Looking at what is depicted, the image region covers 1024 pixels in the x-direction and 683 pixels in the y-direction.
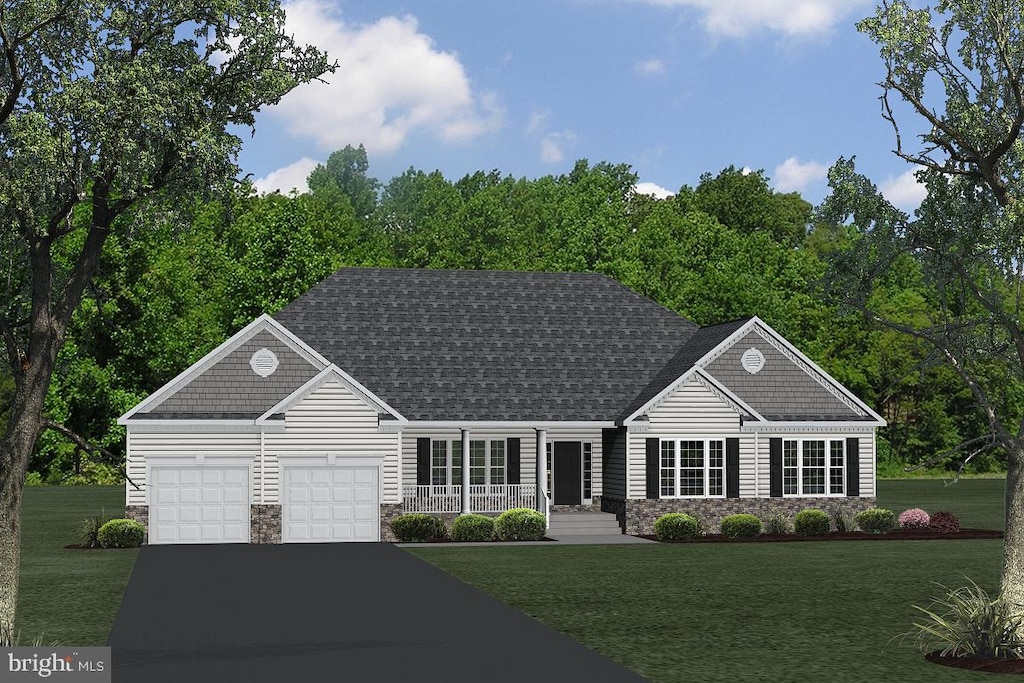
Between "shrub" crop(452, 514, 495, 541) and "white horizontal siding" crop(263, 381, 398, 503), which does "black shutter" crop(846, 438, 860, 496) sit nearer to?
"shrub" crop(452, 514, 495, 541)

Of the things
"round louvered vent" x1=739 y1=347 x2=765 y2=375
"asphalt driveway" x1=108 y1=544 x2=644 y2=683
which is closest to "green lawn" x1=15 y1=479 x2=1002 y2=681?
"asphalt driveway" x1=108 y1=544 x2=644 y2=683

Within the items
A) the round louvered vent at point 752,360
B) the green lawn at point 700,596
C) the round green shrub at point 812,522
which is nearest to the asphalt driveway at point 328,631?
the green lawn at point 700,596

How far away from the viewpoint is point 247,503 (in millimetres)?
39688

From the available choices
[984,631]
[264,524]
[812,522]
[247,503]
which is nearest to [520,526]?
[264,524]

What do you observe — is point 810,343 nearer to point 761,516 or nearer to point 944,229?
point 761,516

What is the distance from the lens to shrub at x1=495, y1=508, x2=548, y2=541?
40219mm

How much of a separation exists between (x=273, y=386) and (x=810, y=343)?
4295 cm

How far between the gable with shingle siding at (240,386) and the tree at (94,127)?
2074cm

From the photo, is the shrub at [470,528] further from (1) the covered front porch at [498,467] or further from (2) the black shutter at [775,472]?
(2) the black shutter at [775,472]

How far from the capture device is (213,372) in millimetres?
40375

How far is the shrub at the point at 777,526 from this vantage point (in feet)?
139

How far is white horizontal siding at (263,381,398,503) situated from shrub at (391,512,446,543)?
90 cm

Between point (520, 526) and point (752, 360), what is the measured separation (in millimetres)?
10133

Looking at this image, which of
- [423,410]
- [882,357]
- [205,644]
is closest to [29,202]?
[205,644]
